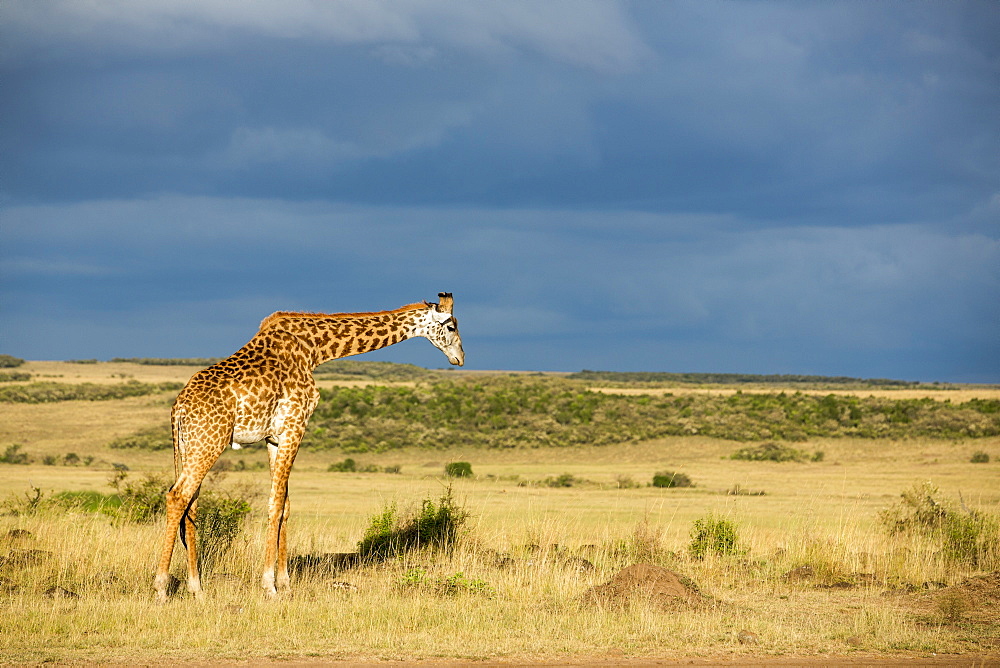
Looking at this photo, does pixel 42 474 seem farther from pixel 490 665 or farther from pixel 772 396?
pixel 772 396

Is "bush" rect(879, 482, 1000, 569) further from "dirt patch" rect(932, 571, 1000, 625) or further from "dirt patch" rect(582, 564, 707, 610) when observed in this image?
"dirt patch" rect(582, 564, 707, 610)

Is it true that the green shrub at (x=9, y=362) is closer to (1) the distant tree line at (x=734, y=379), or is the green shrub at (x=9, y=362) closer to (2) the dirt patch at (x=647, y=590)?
(1) the distant tree line at (x=734, y=379)

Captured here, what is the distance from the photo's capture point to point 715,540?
17.0 meters

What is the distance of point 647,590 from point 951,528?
791 cm

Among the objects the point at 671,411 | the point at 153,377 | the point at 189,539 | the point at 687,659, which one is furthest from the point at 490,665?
the point at 153,377

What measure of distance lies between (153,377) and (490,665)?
108997mm

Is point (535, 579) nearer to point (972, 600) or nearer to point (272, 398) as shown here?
point (272, 398)

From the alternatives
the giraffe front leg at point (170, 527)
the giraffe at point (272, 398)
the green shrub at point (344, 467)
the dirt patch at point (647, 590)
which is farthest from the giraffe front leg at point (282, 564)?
the green shrub at point (344, 467)

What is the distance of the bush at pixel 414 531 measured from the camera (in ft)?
52.4

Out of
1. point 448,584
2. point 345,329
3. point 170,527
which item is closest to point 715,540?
point 448,584

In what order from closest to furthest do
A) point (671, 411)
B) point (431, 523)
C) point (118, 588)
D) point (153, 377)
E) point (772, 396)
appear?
point (118, 588) < point (431, 523) < point (671, 411) < point (772, 396) < point (153, 377)

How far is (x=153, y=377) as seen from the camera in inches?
4400

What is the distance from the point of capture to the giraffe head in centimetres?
1370

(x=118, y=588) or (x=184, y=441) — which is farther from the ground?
(x=184, y=441)
